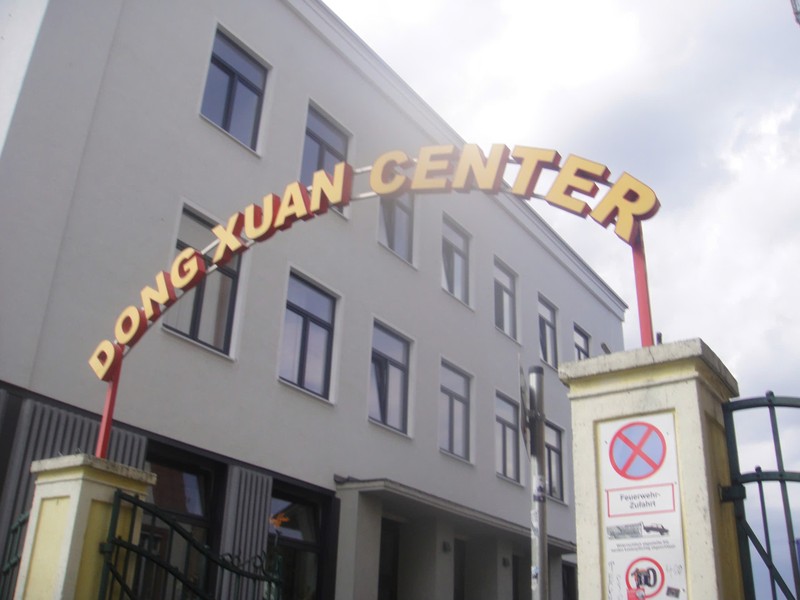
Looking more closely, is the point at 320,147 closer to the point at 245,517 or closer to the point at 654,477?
the point at 245,517

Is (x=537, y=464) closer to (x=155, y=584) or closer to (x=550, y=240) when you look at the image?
(x=155, y=584)

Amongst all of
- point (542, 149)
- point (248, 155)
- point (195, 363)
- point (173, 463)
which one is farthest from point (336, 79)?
→ point (542, 149)

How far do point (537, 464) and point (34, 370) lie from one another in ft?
19.1

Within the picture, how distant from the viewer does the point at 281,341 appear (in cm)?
1346

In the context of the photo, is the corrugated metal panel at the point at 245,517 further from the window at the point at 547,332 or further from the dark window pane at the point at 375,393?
the window at the point at 547,332

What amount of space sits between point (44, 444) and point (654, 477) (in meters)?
7.39

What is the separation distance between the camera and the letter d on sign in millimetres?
8781

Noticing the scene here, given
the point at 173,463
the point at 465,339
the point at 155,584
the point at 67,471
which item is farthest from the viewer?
the point at 465,339

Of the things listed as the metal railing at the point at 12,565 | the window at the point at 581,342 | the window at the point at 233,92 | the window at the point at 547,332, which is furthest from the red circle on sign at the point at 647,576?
the window at the point at 581,342

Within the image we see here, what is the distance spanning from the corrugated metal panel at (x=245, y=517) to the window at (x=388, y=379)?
3.43 meters

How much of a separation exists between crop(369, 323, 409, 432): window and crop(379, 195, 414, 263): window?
190cm

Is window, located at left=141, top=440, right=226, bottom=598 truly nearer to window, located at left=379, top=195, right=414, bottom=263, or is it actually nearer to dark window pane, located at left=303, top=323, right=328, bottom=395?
dark window pane, located at left=303, top=323, right=328, bottom=395

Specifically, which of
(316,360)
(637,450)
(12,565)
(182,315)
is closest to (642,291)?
(637,450)

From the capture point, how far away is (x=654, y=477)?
446 centimetres
